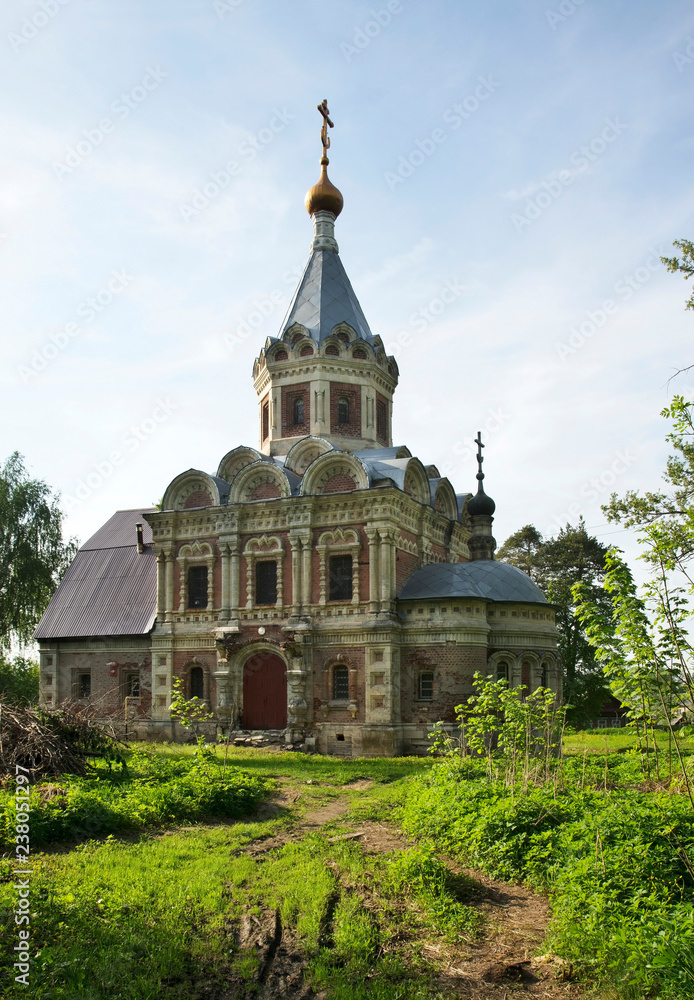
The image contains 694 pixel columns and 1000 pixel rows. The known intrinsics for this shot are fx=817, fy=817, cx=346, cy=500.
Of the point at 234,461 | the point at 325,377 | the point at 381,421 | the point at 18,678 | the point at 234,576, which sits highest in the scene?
the point at 325,377

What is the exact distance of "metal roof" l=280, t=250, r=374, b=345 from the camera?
25.7 m

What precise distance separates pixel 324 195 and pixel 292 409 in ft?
25.9

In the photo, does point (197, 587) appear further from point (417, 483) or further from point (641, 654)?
point (641, 654)

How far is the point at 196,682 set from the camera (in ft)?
77.3

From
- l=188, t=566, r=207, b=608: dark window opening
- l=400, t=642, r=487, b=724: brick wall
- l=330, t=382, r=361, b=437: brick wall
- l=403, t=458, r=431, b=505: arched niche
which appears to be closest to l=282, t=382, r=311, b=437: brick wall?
l=330, t=382, r=361, b=437: brick wall

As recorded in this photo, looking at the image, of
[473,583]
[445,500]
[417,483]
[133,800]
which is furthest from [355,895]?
[445,500]

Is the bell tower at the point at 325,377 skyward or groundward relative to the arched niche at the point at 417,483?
skyward

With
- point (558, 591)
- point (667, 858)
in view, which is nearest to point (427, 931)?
point (667, 858)

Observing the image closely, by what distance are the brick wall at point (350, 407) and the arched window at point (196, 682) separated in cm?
812

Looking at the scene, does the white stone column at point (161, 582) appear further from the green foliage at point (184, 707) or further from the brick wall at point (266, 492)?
the brick wall at point (266, 492)

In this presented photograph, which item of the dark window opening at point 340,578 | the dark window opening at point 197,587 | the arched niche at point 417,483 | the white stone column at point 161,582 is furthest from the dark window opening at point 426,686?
the white stone column at point 161,582

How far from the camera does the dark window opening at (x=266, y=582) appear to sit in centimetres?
2259

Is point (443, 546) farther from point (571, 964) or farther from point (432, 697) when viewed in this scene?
point (571, 964)

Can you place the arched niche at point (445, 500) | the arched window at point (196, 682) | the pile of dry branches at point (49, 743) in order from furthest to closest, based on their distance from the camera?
the arched niche at point (445, 500) < the arched window at point (196, 682) < the pile of dry branches at point (49, 743)
